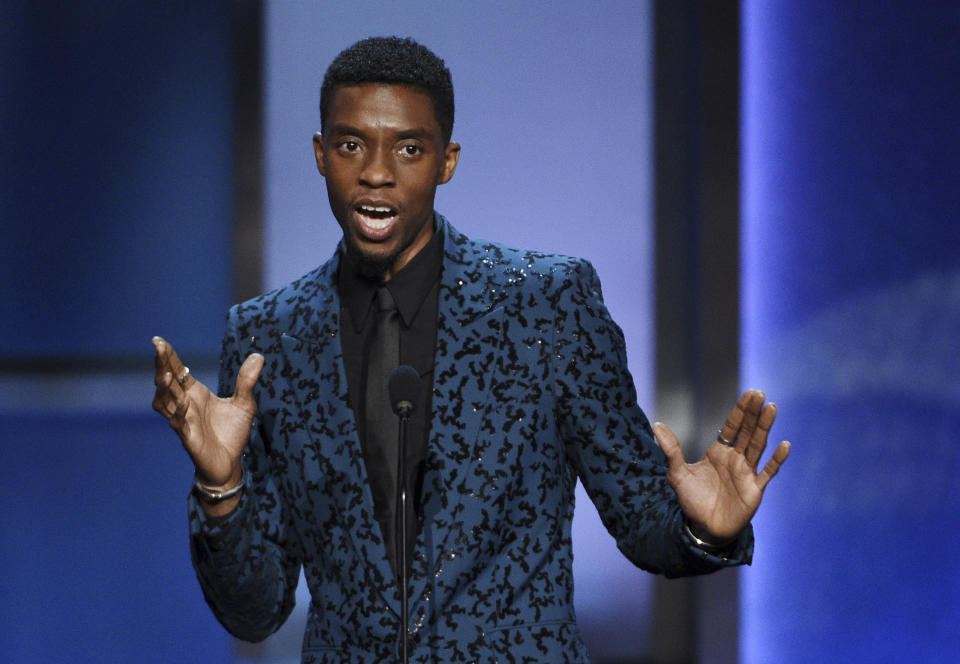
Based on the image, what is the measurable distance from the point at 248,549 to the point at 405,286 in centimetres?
51

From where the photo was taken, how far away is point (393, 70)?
75.8 inches

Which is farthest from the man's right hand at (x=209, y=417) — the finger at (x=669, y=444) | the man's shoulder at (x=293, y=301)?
the finger at (x=669, y=444)

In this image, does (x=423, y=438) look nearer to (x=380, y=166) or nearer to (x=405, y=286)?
(x=405, y=286)

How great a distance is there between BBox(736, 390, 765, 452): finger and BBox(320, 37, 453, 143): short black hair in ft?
2.30

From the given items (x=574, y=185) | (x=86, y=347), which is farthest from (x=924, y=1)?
(x=86, y=347)

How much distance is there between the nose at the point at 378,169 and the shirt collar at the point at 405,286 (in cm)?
17

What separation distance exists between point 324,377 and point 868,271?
7.95 feet

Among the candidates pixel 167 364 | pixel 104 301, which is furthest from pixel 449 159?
pixel 104 301

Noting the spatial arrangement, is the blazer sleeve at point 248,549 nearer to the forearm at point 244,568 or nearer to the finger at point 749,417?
the forearm at point 244,568

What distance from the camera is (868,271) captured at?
150 inches

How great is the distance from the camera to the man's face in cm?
189

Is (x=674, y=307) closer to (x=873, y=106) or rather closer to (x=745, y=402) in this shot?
(x=873, y=106)

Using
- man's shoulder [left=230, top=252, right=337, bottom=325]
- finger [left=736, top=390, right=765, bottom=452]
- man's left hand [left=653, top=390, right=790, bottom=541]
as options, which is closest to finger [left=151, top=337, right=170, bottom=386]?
man's shoulder [left=230, top=252, right=337, bottom=325]

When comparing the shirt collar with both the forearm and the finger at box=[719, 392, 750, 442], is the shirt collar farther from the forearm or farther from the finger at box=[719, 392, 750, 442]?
the finger at box=[719, 392, 750, 442]
